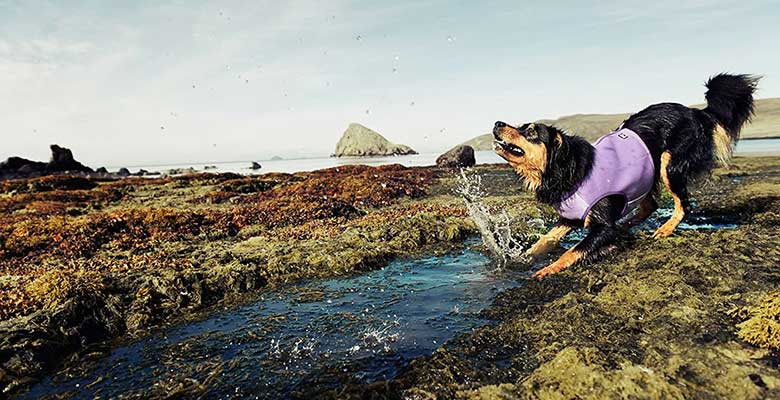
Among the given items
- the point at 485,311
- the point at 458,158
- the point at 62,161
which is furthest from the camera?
the point at 62,161

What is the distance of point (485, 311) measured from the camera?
454cm

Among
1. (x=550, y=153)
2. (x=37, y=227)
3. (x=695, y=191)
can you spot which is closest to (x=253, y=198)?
(x=37, y=227)

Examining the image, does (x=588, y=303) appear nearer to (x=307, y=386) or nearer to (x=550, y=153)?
(x=550, y=153)

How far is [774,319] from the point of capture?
3.08 meters

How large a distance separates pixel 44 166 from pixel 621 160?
6017 cm

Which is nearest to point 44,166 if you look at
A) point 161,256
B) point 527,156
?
point 161,256

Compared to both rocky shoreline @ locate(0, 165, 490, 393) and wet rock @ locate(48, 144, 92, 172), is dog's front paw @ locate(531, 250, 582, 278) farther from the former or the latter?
wet rock @ locate(48, 144, 92, 172)

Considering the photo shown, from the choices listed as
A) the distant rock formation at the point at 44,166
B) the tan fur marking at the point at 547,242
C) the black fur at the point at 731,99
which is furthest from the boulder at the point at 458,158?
the distant rock formation at the point at 44,166

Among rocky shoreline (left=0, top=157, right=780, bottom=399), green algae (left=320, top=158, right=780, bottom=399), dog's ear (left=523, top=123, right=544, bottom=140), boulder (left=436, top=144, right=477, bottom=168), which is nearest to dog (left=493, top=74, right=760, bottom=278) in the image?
dog's ear (left=523, top=123, right=544, bottom=140)

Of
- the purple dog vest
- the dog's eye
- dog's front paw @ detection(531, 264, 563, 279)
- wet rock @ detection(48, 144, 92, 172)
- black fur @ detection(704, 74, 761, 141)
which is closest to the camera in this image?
dog's front paw @ detection(531, 264, 563, 279)

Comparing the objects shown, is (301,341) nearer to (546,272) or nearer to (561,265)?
(546,272)

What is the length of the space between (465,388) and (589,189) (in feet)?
13.0

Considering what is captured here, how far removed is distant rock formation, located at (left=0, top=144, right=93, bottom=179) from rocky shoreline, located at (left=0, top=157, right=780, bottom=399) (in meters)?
44.9

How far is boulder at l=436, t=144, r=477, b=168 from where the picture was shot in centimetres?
3452
